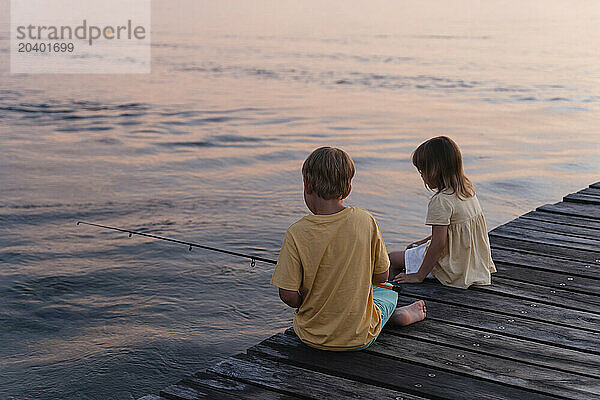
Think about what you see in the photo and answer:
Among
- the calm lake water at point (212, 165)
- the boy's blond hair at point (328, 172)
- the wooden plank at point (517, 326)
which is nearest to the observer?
the boy's blond hair at point (328, 172)

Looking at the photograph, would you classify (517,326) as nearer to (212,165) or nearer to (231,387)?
(231,387)

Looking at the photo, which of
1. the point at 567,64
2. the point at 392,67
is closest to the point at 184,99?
the point at 392,67

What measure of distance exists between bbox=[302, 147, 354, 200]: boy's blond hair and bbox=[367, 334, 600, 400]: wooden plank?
2.66 ft

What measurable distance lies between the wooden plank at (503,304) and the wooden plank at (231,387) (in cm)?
138

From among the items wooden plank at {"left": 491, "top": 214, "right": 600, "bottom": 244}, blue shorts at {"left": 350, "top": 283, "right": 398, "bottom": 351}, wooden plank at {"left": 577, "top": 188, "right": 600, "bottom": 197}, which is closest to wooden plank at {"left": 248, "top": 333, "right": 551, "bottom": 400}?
blue shorts at {"left": 350, "top": 283, "right": 398, "bottom": 351}

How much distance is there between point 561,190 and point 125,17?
83.0 ft

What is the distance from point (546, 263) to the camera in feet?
15.8

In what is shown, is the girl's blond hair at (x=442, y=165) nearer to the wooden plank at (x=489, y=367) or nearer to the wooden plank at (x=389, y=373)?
the wooden plank at (x=489, y=367)

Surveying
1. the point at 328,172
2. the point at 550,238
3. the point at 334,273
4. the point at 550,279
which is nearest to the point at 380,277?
the point at 334,273

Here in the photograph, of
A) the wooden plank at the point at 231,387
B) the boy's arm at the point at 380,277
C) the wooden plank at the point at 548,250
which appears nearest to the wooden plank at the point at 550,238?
the wooden plank at the point at 548,250

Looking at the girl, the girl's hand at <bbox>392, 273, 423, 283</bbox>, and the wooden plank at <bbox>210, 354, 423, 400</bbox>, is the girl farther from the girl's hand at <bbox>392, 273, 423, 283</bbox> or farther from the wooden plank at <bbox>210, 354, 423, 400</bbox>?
the wooden plank at <bbox>210, 354, 423, 400</bbox>

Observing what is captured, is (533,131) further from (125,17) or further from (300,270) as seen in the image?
(125,17)

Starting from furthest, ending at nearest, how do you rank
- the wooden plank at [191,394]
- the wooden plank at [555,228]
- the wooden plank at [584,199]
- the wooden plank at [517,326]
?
the wooden plank at [584,199], the wooden plank at [555,228], the wooden plank at [517,326], the wooden plank at [191,394]

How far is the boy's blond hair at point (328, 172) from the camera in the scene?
10.3ft
